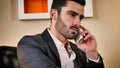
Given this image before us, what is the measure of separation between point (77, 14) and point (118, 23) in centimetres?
50

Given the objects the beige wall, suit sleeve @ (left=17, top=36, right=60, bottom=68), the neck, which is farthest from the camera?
the beige wall

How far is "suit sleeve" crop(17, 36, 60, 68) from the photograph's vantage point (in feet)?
3.59

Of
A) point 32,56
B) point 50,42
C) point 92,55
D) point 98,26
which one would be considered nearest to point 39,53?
point 32,56

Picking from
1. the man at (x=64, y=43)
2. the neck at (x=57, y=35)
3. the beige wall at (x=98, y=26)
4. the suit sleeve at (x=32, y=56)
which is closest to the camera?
the suit sleeve at (x=32, y=56)

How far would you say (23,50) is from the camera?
118 centimetres

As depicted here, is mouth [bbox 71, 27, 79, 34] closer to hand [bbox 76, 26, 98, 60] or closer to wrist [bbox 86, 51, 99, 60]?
hand [bbox 76, 26, 98, 60]

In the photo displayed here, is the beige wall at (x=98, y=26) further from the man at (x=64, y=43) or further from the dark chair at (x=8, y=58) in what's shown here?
the man at (x=64, y=43)

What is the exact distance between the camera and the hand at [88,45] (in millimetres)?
1328

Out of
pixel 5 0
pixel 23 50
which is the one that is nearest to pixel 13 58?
pixel 23 50

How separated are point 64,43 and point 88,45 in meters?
0.15

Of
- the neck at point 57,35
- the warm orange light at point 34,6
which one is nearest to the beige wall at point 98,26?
the warm orange light at point 34,6

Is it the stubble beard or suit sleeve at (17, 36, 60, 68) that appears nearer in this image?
suit sleeve at (17, 36, 60, 68)

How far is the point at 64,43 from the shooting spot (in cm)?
135

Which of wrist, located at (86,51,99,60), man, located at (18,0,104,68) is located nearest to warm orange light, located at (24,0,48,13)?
man, located at (18,0,104,68)
